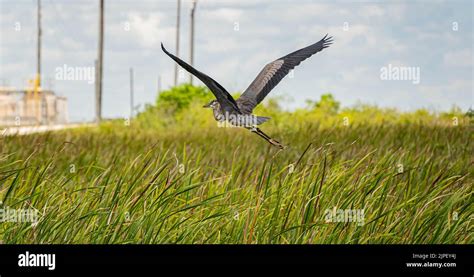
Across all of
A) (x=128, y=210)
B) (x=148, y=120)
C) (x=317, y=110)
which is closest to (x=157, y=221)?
(x=128, y=210)

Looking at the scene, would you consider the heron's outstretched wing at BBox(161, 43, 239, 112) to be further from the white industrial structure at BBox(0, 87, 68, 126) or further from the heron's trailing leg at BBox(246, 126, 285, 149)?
the white industrial structure at BBox(0, 87, 68, 126)

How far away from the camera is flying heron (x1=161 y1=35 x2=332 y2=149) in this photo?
462cm

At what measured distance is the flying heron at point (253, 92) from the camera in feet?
15.1

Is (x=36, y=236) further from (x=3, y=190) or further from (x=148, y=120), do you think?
(x=148, y=120)

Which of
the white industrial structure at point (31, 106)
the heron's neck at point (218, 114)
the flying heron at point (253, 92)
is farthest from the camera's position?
the white industrial structure at point (31, 106)

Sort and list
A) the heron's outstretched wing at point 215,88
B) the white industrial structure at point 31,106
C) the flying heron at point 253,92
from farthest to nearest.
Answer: the white industrial structure at point 31,106 < the flying heron at point 253,92 < the heron's outstretched wing at point 215,88

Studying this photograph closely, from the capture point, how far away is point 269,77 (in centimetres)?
525

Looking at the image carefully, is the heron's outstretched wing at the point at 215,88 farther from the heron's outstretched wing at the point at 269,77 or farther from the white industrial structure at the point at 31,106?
the white industrial structure at the point at 31,106

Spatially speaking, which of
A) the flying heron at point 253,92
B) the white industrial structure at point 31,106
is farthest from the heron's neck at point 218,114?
the white industrial structure at point 31,106

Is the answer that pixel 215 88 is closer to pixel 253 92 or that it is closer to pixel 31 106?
pixel 253 92

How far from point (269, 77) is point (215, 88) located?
711 millimetres

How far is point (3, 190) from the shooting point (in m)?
5.78

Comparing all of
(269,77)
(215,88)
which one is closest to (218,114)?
(215,88)

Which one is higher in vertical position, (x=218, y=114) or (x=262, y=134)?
(x=218, y=114)
